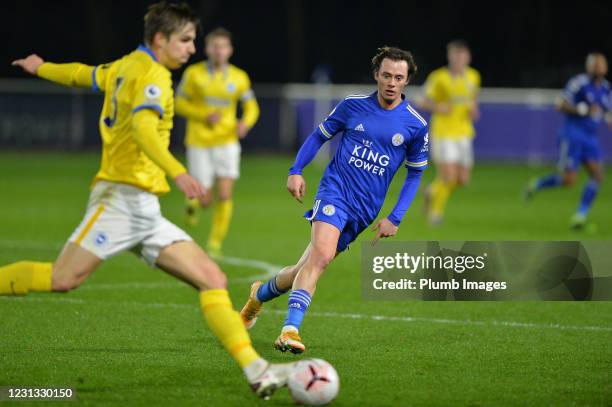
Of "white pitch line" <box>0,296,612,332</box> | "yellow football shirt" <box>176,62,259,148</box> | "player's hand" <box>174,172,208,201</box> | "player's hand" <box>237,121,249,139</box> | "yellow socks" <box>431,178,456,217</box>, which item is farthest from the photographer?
"yellow socks" <box>431,178,456,217</box>

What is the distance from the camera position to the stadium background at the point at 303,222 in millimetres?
6855

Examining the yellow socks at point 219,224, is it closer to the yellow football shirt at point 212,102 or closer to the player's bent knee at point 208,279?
the yellow football shirt at point 212,102

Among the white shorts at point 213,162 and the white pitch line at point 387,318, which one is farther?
the white shorts at point 213,162

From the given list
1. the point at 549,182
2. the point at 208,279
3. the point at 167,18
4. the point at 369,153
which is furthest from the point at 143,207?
the point at 549,182

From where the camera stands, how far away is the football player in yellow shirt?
6082 millimetres

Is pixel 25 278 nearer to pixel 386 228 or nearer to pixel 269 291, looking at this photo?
pixel 269 291

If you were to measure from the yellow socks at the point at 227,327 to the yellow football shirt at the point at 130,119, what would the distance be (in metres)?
0.71

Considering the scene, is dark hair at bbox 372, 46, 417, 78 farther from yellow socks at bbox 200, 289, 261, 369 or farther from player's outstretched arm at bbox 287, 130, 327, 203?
yellow socks at bbox 200, 289, 261, 369

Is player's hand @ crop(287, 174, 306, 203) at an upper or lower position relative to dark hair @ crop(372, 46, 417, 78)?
lower

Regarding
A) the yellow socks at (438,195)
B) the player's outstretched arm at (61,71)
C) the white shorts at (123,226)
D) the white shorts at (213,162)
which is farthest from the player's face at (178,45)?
the yellow socks at (438,195)

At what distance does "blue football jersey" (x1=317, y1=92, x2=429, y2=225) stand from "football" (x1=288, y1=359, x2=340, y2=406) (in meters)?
1.81

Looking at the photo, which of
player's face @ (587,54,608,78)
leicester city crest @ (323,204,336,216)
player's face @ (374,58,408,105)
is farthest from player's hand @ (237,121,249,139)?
leicester city crest @ (323,204,336,216)

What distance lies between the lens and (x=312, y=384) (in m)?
5.97

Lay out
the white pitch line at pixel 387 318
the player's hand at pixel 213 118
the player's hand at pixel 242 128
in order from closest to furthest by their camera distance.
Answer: the white pitch line at pixel 387 318
the player's hand at pixel 213 118
the player's hand at pixel 242 128
